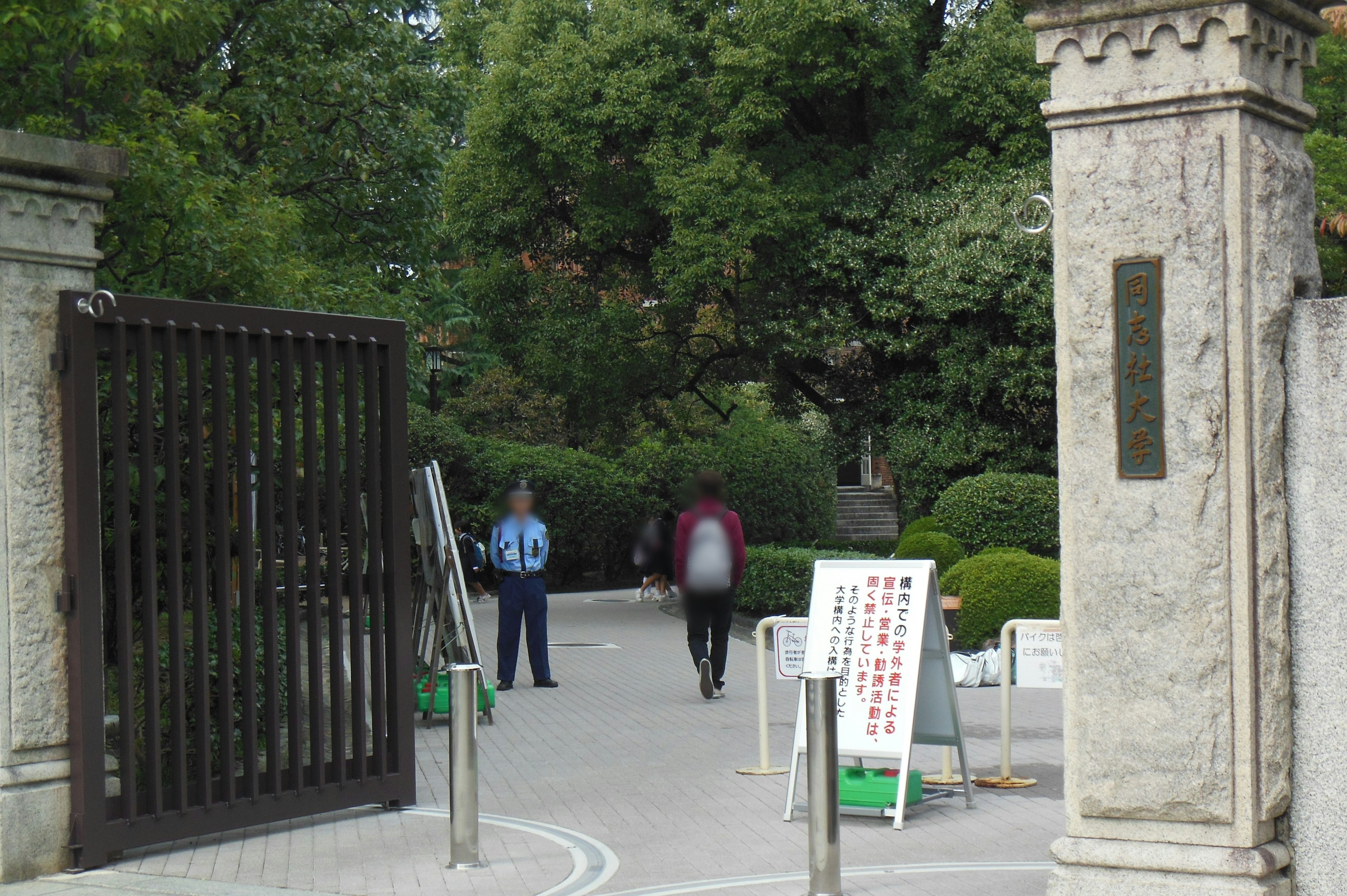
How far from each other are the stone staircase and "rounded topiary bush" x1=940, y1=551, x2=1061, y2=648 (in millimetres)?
20311

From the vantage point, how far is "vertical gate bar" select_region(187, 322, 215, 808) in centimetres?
655

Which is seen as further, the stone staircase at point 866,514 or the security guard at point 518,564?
the stone staircase at point 866,514

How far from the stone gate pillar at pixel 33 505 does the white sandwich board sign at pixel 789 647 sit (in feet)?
13.0

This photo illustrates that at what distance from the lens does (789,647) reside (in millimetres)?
8367

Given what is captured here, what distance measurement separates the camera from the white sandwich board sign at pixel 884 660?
285 inches

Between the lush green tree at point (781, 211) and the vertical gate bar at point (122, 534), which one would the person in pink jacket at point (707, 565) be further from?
the lush green tree at point (781, 211)

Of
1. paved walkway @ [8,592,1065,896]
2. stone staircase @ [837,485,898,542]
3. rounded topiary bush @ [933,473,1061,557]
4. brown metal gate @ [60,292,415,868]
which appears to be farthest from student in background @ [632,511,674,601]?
brown metal gate @ [60,292,415,868]

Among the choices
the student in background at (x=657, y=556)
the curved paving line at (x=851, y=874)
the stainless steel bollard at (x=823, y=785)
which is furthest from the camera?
the student in background at (x=657, y=556)

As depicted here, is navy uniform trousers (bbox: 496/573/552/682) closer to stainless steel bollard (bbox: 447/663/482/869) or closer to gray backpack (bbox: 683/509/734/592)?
gray backpack (bbox: 683/509/734/592)

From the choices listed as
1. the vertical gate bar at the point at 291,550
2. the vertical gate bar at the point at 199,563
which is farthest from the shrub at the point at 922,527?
the vertical gate bar at the point at 199,563

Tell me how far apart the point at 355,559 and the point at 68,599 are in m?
1.52

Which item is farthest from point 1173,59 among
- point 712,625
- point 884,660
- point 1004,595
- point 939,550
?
point 939,550

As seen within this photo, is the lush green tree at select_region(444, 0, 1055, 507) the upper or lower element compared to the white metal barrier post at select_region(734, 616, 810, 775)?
upper

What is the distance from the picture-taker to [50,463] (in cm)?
627
